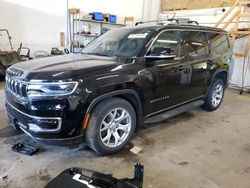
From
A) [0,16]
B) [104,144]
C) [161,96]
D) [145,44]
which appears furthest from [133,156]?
[0,16]

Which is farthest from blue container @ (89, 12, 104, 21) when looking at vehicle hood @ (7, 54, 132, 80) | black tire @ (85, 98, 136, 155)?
black tire @ (85, 98, 136, 155)

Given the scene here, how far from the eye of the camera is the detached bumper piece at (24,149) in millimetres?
2513

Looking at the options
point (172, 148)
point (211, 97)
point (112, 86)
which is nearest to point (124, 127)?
point (112, 86)

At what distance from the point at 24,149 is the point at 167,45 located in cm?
219

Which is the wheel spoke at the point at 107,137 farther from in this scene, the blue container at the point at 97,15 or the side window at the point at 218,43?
the blue container at the point at 97,15

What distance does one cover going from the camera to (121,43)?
116 inches

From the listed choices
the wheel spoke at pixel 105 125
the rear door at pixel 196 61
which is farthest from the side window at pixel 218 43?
the wheel spoke at pixel 105 125

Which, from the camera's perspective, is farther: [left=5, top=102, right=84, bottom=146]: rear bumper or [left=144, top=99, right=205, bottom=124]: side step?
[left=144, top=99, right=205, bottom=124]: side step

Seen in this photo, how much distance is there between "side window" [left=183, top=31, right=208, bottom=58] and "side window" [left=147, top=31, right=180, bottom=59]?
0.18 m

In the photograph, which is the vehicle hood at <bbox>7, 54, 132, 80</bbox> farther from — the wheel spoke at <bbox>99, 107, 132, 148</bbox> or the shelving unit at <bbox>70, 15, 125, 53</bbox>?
the shelving unit at <bbox>70, 15, 125, 53</bbox>

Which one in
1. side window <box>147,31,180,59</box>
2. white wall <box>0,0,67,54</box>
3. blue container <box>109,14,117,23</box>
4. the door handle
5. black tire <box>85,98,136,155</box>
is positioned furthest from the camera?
blue container <box>109,14,117,23</box>

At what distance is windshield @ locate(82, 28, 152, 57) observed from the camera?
9.05ft

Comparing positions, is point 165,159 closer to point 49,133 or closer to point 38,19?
point 49,133

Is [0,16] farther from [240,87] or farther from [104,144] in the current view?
[240,87]
